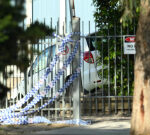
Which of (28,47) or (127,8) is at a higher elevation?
(127,8)

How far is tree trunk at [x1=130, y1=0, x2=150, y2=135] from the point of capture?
29.2ft

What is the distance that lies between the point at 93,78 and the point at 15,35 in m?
9.00

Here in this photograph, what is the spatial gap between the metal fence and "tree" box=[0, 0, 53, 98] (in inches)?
246

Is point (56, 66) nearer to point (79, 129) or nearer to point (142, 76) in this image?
point (79, 129)

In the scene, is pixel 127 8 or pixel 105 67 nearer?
pixel 127 8

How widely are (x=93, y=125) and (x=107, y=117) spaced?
1602 mm

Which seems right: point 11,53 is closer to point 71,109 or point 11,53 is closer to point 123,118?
point 71,109

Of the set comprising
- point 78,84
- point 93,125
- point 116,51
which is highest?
point 116,51

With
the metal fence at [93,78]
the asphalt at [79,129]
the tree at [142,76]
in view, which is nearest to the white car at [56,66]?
the metal fence at [93,78]

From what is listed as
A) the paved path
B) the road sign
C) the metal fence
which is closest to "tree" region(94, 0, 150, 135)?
the paved path

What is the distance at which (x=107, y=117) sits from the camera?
13156mm

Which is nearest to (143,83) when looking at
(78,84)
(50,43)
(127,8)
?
(127,8)

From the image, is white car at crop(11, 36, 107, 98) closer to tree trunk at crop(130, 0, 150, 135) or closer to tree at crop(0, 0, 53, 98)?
tree trunk at crop(130, 0, 150, 135)

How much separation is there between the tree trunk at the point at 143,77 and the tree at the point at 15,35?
3402 millimetres
